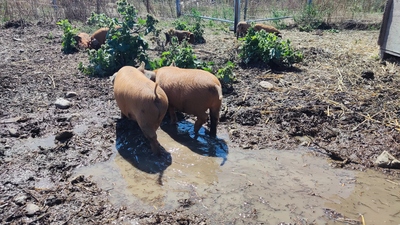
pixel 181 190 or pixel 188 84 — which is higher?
pixel 188 84

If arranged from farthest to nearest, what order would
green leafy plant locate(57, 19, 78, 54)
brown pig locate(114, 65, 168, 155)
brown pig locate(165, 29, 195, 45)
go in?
brown pig locate(165, 29, 195, 45) < green leafy plant locate(57, 19, 78, 54) < brown pig locate(114, 65, 168, 155)

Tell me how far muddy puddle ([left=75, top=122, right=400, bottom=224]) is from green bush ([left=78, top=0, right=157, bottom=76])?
2621 millimetres

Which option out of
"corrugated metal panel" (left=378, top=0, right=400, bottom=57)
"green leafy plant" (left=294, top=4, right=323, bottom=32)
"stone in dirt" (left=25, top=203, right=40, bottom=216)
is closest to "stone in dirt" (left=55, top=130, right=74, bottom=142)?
"stone in dirt" (left=25, top=203, right=40, bottom=216)

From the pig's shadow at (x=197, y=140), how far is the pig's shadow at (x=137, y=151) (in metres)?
0.39

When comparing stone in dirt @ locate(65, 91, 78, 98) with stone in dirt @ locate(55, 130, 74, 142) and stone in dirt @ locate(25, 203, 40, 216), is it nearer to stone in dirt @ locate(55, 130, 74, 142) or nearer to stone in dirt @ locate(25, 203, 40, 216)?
A: stone in dirt @ locate(55, 130, 74, 142)

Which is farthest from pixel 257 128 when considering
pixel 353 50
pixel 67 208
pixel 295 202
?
pixel 353 50

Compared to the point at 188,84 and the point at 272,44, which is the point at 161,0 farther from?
the point at 188,84

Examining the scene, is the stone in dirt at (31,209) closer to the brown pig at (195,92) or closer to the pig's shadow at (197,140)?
the pig's shadow at (197,140)

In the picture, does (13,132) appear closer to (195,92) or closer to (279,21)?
(195,92)

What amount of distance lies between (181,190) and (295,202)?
106 centimetres

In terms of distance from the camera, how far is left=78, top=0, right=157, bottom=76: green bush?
6.85 m

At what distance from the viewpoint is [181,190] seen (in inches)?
143

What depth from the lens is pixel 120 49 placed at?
685cm

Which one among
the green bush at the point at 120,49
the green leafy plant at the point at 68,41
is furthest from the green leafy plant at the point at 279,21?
the green bush at the point at 120,49
